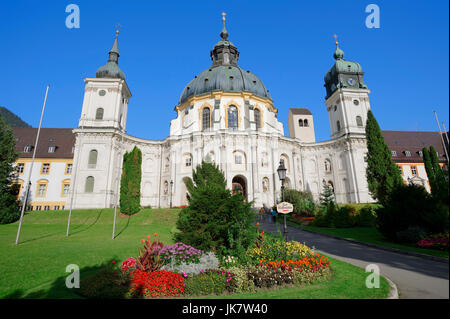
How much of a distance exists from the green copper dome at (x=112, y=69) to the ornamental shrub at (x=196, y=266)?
141 ft

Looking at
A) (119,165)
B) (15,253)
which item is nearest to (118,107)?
(119,165)

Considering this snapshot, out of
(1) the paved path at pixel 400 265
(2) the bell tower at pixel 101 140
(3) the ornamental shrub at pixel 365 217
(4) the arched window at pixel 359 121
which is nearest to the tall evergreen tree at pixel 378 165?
(3) the ornamental shrub at pixel 365 217

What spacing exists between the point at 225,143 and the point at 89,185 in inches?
876

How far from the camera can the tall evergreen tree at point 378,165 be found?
27328 millimetres

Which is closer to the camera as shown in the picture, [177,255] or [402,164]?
[177,255]

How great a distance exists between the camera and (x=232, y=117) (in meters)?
44.0

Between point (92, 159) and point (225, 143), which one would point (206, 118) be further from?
point (92, 159)

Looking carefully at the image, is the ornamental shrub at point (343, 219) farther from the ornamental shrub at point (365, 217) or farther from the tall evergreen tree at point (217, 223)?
the tall evergreen tree at point (217, 223)

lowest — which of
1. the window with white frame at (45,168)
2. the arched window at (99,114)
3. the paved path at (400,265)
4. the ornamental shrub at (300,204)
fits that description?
the paved path at (400,265)

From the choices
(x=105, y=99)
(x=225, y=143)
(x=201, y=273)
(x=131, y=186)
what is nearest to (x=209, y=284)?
(x=201, y=273)

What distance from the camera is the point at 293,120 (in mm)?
59219

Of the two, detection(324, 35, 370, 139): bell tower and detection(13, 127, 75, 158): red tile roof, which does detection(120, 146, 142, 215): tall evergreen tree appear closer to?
detection(13, 127, 75, 158): red tile roof

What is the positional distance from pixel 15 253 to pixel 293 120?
56.9m

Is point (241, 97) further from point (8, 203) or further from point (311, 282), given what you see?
point (311, 282)
